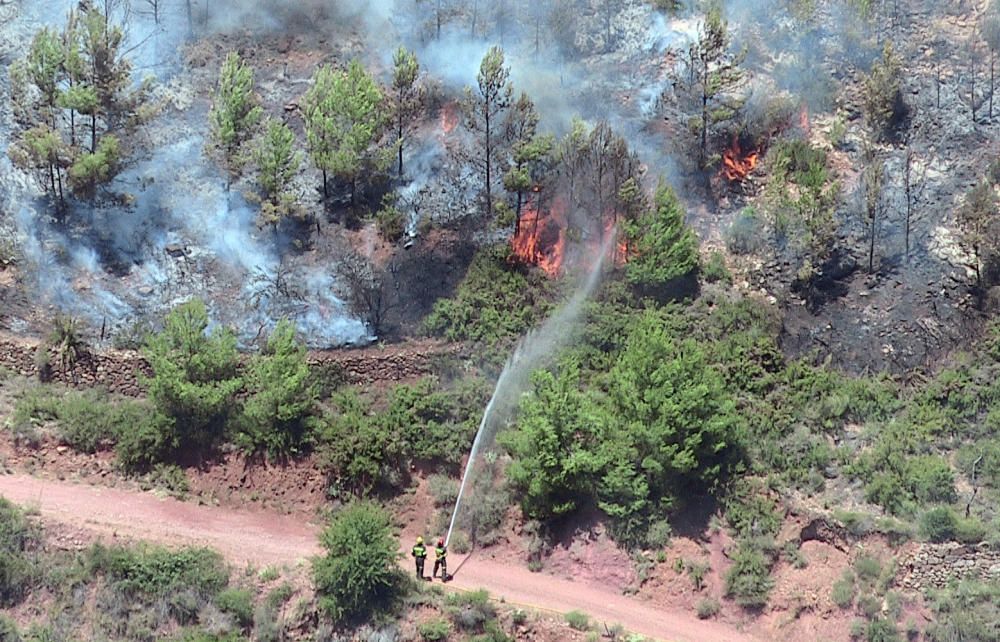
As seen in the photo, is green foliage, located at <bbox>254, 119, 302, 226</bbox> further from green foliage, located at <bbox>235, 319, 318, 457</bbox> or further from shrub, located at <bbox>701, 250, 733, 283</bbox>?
shrub, located at <bbox>701, 250, 733, 283</bbox>

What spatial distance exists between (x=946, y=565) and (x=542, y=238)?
50.1 ft

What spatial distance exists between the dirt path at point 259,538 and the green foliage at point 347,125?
11.3 metres

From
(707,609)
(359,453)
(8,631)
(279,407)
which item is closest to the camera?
(8,631)

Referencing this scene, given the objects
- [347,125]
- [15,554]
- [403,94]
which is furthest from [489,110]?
[15,554]

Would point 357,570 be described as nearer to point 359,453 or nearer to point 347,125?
point 359,453

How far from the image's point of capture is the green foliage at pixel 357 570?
2809 cm

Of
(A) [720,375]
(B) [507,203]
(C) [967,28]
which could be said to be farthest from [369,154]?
(C) [967,28]

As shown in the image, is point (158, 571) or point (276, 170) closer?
point (158, 571)

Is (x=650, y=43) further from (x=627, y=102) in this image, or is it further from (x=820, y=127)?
(x=820, y=127)

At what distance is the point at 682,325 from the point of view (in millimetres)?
35562

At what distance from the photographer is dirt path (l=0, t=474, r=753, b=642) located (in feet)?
94.5

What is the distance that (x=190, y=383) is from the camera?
32.8 meters

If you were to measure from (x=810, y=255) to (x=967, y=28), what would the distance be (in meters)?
11.5

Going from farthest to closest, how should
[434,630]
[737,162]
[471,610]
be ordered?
[737,162], [471,610], [434,630]
